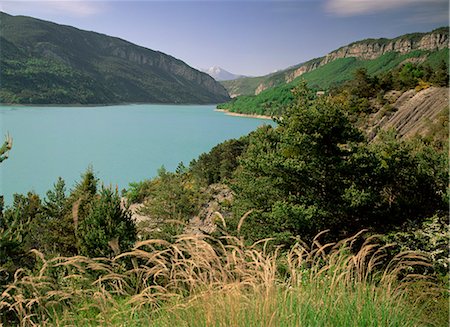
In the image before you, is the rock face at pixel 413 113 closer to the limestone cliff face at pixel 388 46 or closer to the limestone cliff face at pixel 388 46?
the limestone cliff face at pixel 388 46

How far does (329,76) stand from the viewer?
153 metres

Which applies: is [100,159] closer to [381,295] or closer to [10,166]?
[10,166]

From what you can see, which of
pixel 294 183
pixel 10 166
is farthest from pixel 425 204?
pixel 10 166

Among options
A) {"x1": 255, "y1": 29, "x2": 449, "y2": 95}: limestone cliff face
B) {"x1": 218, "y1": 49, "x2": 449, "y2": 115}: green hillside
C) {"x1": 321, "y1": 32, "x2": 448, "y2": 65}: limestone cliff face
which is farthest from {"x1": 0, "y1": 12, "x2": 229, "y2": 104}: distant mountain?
{"x1": 321, "y1": 32, "x2": 448, "y2": 65}: limestone cliff face

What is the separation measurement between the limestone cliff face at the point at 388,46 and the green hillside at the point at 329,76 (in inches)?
167

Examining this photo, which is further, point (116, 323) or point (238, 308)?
point (116, 323)

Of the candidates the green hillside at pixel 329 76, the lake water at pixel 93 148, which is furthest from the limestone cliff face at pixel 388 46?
the lake water at pixel 93 148

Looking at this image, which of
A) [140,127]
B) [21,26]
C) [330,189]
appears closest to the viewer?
[330,189]

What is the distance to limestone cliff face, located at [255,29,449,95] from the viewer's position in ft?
404

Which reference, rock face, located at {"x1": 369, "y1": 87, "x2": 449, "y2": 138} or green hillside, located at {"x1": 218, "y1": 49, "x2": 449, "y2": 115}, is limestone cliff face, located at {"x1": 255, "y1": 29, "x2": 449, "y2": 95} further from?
rock face, located at {"x1": 369, "y1": 87, "x2": 449, "y2": 138}

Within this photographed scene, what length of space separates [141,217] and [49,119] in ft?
207

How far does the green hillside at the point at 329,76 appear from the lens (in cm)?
10361

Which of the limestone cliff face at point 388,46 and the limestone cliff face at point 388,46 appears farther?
the limestone cliff face at point 388,46

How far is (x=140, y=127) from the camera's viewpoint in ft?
255
